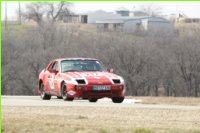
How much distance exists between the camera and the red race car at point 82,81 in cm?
2141

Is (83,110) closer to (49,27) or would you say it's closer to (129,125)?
(129,125)

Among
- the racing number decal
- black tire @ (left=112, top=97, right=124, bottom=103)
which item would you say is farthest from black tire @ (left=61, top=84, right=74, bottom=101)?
black tire @ (left=112, top=97, right=124, bottom=103)

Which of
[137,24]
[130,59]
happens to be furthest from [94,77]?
[137,24]

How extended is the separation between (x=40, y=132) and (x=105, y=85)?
7.28 m

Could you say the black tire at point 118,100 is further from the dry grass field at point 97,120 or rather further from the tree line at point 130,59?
the tree line at point 130,59

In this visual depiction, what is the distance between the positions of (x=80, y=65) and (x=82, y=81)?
61.6 inches

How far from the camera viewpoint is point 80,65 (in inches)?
904

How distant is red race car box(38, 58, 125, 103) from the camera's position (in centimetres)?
2141

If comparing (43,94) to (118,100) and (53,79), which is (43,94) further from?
(118,100)

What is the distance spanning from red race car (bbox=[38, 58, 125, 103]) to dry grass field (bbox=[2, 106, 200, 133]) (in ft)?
4.42

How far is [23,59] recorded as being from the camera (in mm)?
94688

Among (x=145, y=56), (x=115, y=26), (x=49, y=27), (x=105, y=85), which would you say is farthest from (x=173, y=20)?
(x=105, y=85)

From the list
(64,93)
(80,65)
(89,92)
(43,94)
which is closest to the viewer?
(89,92)

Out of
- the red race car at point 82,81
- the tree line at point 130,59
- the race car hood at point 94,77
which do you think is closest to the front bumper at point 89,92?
the red race car at point 82,81
